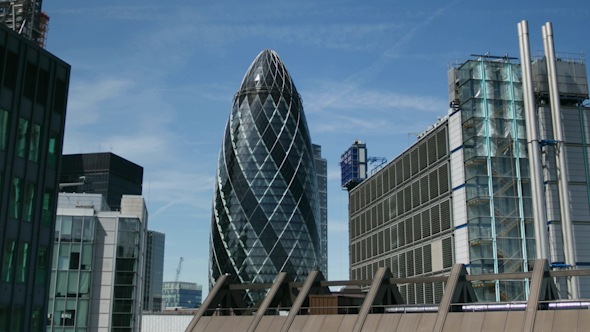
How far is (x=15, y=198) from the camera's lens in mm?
36719

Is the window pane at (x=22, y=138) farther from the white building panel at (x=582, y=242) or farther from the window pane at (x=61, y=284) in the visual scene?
the white building panel at (x=582, y=242)

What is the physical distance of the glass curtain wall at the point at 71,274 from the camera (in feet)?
207

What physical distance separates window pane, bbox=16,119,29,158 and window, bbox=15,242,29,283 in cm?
521

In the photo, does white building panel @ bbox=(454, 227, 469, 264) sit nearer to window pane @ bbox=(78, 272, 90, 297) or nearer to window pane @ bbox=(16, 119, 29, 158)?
window pane @ bbox=(78, 272, 90, 297)

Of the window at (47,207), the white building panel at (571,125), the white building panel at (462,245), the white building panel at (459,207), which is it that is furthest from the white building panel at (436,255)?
the window at (47,207)

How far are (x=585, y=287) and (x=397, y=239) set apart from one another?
26376mm

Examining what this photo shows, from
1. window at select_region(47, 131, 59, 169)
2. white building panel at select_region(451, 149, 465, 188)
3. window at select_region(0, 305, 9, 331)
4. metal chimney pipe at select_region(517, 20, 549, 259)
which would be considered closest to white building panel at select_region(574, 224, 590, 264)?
metal chimney pipe at select_region(517, 20, 549, 259)

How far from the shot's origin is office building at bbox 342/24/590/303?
193 ft

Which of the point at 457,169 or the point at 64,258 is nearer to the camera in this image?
the point at 457,169

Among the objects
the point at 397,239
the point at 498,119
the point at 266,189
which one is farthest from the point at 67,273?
the point at 266,189

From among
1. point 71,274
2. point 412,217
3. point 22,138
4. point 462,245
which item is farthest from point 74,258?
point 462,245

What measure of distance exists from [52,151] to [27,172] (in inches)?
124

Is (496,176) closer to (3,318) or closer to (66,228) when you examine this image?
(66,228)

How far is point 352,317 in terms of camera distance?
32.0 m
